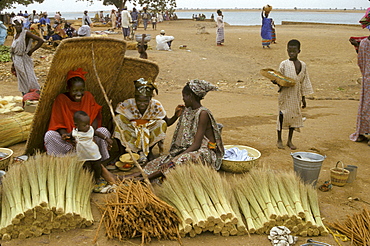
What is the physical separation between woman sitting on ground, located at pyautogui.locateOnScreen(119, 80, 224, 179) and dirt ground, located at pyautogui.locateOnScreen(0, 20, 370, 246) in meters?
0.70

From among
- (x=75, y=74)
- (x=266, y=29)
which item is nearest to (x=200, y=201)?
(x=75, y=74)

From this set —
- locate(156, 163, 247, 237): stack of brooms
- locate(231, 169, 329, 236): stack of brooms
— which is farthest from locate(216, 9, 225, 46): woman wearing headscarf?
locate(156, 163, 247, 237): stack of brooms

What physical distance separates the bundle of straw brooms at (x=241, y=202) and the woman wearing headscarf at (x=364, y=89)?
244 cm

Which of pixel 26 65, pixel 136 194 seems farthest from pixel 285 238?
pixel 26 65

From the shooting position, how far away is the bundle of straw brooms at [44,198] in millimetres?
2455

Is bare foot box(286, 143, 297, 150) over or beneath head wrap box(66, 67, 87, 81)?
beneath

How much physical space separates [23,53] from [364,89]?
17.9 feet

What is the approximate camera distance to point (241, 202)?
2.80 meters

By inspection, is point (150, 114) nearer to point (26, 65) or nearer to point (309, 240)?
A: point (309, 240)

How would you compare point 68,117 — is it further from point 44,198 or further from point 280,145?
point 280,145

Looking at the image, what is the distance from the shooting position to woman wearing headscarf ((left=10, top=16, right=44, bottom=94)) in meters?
6.07

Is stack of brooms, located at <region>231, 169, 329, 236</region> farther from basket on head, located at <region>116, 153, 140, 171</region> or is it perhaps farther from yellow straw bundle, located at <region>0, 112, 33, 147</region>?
yellow straw bundle, located at <region>0, 112, 33, 147</region>

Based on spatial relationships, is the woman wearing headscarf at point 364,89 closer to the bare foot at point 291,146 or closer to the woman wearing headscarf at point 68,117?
the bare foot at point 291,146

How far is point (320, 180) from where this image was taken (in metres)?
3.68
